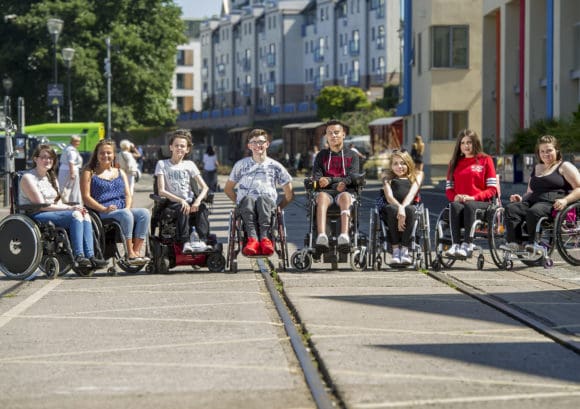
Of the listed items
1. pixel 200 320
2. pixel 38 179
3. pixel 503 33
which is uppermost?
pixel 503 33

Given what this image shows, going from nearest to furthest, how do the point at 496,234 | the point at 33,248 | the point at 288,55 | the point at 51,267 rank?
1. the point at 33,248
2. the point at 51,267
3. the point at 496,234
4. the point at 288,55

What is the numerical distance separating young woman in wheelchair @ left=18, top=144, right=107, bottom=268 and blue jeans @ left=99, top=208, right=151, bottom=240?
1.04 ft

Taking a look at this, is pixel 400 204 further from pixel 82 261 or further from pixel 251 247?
pixel 82 261

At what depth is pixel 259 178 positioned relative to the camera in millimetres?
15172

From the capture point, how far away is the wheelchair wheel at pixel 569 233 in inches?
600

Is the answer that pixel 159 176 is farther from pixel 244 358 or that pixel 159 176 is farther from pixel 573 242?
pixel 244 358

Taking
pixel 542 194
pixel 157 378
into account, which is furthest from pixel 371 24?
pixel 157 378

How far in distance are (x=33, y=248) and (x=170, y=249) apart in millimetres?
1480

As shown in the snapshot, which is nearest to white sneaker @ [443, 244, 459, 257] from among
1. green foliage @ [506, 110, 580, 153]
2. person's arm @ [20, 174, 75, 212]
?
person's arm @ [20, 174, 75, 212]

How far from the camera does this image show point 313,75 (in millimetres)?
141750

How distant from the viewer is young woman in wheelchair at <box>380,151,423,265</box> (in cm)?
1513

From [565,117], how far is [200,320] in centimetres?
3115

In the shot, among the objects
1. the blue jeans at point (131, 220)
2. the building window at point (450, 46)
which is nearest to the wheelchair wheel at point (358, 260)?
the blue jeans at point (131, 220)

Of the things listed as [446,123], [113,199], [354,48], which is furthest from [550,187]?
[354,48]
